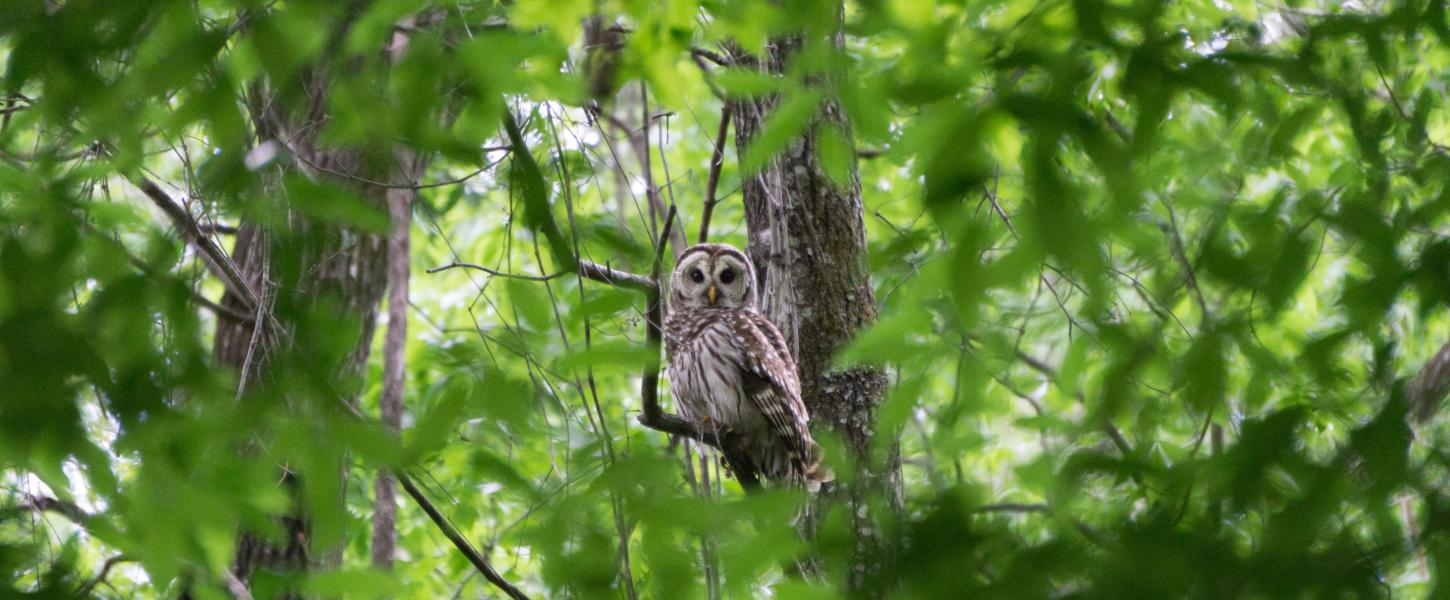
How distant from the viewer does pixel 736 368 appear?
452 cm

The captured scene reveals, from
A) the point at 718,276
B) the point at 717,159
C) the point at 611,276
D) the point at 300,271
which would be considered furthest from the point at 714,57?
the point at 300,271

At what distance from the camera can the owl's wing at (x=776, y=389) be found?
165 inches

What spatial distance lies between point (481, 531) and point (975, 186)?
5184 mm

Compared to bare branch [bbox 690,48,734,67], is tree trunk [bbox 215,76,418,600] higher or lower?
lower

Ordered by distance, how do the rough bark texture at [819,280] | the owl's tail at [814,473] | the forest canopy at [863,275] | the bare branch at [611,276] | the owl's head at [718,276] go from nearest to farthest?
the forest canopy at [863,275], the bare branch at [611,276], the rough bark texture at [819,280], the owl's tail at [814,473], the owl's head at [718,276]

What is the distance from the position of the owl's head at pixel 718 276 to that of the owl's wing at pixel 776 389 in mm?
363

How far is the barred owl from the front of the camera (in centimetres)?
423

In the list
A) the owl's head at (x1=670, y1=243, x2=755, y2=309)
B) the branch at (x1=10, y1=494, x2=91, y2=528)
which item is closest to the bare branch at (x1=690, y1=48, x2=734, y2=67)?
the owl's head at (x1=670, y1=243, x2=755, y2=309)

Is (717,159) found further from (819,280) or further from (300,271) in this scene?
(300,271)

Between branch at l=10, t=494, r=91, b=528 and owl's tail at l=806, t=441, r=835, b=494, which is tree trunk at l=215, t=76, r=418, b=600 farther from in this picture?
owl's tail at l=806, t=441, r=835, b=494

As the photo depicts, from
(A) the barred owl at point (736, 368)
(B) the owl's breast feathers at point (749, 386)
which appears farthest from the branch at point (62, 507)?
(B) the owl's breast feathers at point (749, 386)

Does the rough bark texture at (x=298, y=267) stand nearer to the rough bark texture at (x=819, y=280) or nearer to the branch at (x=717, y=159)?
the branch at (x=717, y=159)

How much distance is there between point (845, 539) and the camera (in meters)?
1.38

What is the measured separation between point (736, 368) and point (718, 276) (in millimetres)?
500
